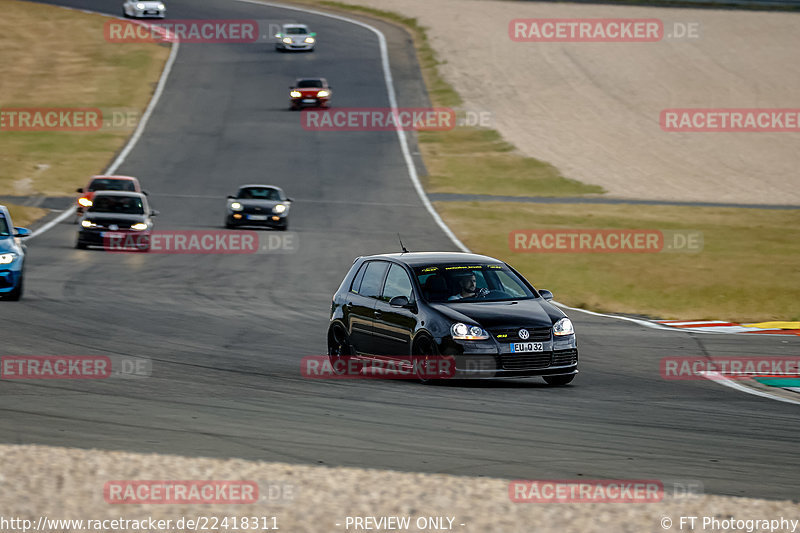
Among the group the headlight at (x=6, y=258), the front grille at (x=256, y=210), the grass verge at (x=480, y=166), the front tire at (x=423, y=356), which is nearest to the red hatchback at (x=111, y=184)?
the front grille at (x=256, y=210)

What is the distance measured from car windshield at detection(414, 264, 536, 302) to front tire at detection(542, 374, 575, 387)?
102cm

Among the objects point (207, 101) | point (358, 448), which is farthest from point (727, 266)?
point (207, 101)

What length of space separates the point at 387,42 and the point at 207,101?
17144 millimetres

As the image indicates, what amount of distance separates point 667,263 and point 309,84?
3172cm

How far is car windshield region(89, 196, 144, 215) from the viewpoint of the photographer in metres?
31.2

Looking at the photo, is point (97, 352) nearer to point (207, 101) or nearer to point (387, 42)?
point (207, 101)

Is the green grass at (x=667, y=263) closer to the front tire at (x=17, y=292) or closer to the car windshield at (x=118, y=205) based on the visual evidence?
the car windshield at (x=118, y=205)

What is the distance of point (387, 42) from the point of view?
7444 centimetres

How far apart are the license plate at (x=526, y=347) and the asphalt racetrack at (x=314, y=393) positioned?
43cm

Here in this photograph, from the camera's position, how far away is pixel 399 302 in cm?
1379

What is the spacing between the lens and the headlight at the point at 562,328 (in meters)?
13.3

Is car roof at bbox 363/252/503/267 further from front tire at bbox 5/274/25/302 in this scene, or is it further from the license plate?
front tire at bbox 5/274/25/302

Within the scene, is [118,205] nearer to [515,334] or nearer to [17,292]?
[17,292]

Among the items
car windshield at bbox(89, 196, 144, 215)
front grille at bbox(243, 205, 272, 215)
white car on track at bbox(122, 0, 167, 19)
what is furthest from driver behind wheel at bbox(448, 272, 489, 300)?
white car on track at bbox(122, 0, 167, 19)
